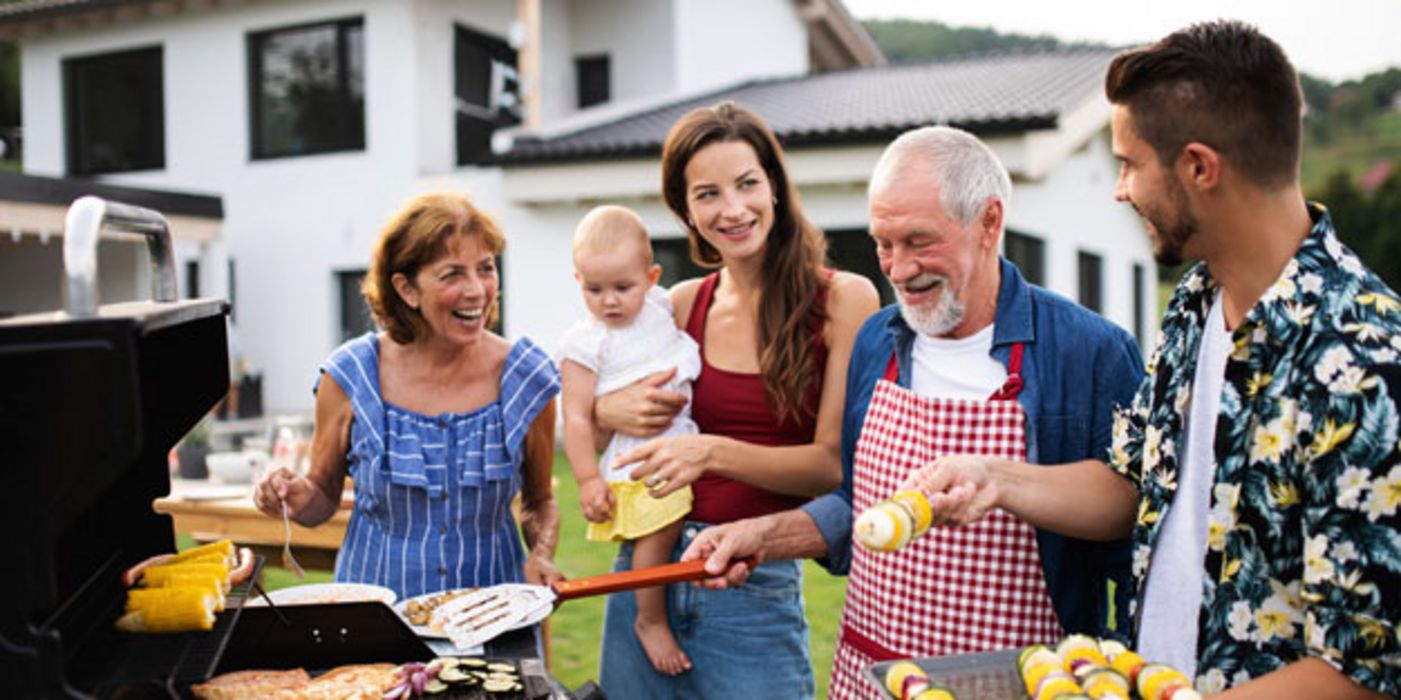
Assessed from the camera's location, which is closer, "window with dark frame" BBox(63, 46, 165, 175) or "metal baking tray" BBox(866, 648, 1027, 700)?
"metal baking tray" BBox(866, 648, 1027, 700)

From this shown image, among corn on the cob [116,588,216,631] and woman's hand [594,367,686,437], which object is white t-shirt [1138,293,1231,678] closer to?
woman's hand [594,367,686,437]

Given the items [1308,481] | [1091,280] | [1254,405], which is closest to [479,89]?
[1091,280]

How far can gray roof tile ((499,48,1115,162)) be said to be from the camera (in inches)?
427

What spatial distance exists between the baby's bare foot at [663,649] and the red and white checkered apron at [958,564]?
1.76 ft

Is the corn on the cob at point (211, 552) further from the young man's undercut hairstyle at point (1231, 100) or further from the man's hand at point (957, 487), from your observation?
the young man's undercut hairstyle at point (1231, 100)

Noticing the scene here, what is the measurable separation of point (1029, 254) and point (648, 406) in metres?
10.5

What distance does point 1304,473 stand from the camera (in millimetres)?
1642

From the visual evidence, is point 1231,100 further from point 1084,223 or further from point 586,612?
point 1084,223

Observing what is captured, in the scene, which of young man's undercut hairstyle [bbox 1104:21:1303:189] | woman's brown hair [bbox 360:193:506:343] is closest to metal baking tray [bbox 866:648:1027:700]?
young man's undercut hairstyle [bbox 1104:21:1303:189]

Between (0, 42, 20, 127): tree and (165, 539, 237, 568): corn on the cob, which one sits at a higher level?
(0, 42, 20, 127): tree

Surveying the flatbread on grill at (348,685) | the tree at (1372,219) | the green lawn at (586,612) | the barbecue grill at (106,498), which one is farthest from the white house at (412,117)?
the flatbread on grill at (348,685)

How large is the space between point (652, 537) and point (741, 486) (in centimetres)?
29

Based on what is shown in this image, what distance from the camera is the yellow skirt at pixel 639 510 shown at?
2934 mm

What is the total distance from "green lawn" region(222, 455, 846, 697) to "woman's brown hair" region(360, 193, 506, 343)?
257 centimetres
